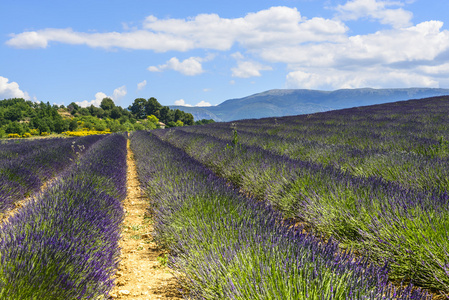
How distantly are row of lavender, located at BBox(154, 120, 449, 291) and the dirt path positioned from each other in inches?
65.1

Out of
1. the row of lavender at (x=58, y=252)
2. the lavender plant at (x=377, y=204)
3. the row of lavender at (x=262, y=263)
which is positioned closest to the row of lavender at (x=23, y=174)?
the row of lavender at (x=58, y=252)

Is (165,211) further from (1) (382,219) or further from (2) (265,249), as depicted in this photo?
(1) (382,219)

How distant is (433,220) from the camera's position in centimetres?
215

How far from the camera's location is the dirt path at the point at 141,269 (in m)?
2.22

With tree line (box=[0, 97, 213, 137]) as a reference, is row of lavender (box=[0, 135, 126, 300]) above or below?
below

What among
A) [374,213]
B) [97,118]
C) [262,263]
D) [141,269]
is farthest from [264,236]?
[97,118]

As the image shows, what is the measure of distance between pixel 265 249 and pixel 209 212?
1.06 m

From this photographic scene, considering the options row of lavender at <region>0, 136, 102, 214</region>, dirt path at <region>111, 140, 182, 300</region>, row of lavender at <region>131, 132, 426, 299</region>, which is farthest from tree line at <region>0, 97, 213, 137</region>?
row of lavender at <region>131, 132, 426, 299</region>

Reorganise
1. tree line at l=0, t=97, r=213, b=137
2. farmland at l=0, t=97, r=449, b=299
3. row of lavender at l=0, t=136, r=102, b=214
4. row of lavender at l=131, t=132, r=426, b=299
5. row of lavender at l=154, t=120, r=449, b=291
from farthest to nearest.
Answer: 1. tree line at l=0, t=97, r=213, b=137
2. row of lavender at l=0, t=136, r=102, b=214
3. row of lavender at l=154, t=120, r=449, b=291
4. farmland at l=0, t=97, r=449, b=299
5. row of lavender at l=131, t=132, r=426, b=299

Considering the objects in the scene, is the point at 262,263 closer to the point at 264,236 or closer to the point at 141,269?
the point at 264,236

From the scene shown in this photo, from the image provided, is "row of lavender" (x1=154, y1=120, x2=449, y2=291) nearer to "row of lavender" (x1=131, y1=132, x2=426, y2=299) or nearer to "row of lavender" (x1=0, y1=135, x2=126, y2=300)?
"row of lavender" (x1=131, y1=132, x2=426, y2=299)

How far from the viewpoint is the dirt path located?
2.22m


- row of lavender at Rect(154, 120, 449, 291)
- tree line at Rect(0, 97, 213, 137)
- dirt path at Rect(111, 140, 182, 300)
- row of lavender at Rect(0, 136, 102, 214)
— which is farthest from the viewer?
tree line at Rect(0, 97, 213, 137)

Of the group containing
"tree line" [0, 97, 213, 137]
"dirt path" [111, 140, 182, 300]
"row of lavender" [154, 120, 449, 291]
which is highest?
"tree line" [0, 97, 213, 137]
